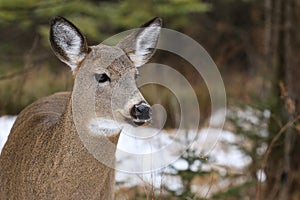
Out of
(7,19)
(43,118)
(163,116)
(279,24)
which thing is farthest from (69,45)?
(279,24)

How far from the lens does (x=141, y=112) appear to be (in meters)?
3.73

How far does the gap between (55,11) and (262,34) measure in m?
6.66

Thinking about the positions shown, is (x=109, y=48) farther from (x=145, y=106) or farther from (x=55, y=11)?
(x=55, y=11)

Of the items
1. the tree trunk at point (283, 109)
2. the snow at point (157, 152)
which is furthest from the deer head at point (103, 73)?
the tree trunk at point (283, 109)

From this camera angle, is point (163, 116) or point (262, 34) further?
point (262, 34)

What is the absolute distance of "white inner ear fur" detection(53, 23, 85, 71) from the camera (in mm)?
4023

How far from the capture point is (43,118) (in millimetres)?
4473

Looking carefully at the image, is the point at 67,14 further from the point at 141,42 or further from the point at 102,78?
the point at 102,78

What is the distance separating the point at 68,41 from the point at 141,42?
0.51 metres

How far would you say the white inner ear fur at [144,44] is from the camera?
14.2 ft

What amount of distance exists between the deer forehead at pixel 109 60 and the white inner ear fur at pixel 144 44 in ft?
0.43

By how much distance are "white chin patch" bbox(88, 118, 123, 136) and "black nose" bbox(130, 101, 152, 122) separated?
24 centimetres

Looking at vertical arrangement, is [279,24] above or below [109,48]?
below

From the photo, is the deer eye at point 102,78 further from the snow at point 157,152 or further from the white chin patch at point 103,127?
the snow at point 157,152
